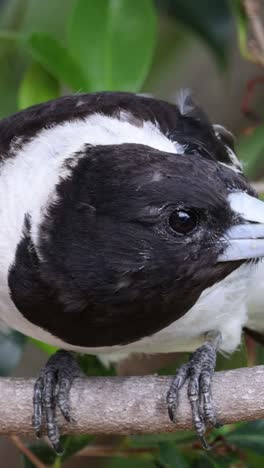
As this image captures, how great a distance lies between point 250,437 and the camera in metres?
1.85

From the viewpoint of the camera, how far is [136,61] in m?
2.21

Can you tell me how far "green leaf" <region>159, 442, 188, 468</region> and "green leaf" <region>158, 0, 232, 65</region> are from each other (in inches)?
35.9

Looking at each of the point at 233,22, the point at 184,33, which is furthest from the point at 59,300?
the point at 184,33

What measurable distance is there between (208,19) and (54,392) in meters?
1.01

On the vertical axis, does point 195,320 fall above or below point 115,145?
below

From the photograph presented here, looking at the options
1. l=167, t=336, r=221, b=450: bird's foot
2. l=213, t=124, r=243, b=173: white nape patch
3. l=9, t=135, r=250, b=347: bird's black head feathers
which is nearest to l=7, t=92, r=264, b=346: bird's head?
l=9, t=135, r=250, b=347: bird's black head feathers

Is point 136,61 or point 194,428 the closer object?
point 194,428

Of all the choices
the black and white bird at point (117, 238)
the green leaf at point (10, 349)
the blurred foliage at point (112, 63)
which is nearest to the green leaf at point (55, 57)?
the blurred foliage at point (112, 63)

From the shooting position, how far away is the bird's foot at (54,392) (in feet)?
5.68

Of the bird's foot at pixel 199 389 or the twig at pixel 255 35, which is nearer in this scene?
the bird's foot at pixel 199 389

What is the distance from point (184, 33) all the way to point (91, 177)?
135cm

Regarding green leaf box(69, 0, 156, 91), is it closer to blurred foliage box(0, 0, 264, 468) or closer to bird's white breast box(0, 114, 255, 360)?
blurred foliage box(0, 0, 264, 468)

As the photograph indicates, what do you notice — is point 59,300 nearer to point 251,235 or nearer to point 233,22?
point 251,235

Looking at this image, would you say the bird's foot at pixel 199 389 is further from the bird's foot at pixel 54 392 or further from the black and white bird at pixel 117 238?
the bird's foot at pixel 54 392
